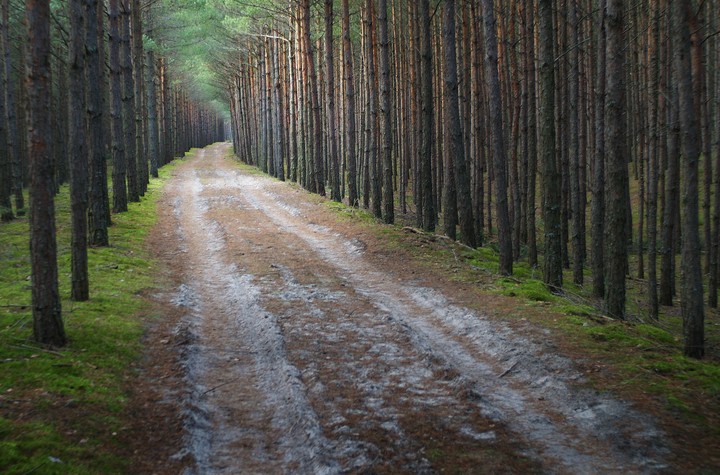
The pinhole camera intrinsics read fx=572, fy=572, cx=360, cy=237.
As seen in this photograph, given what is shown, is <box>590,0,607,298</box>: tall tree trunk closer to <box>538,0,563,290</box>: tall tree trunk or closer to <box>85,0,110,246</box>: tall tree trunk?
<box>538,0,563,290</box>: tall tree trunk

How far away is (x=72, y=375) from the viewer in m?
5.71

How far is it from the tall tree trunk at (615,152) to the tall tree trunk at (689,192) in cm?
109

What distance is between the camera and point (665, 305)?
1466 cm

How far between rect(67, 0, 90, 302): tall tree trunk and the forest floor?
3.99ft

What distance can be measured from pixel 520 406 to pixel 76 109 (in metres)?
7.40

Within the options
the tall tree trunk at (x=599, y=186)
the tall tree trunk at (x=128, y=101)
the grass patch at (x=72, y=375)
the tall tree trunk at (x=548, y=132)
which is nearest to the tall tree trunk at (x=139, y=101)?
the tall tree trunk at (x=128, y=101)

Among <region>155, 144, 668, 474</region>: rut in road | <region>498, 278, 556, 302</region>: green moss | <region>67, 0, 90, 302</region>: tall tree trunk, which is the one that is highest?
<region>67, 0, 90, 302</region>: tall tree trunk

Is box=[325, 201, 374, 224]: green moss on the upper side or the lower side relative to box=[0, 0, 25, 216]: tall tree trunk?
lower

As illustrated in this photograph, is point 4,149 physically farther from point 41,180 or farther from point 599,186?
point 599,186

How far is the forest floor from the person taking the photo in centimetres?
461

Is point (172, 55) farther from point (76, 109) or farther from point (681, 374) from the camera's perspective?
point (681, 374)

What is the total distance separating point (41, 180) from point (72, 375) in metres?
2.09

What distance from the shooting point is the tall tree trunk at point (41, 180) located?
599 cm

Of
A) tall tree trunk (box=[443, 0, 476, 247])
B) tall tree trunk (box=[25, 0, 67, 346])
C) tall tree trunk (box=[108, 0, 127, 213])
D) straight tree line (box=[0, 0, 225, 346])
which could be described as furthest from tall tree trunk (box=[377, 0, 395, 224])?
tall tree trunk (box=[25, 0, 67, 346])
